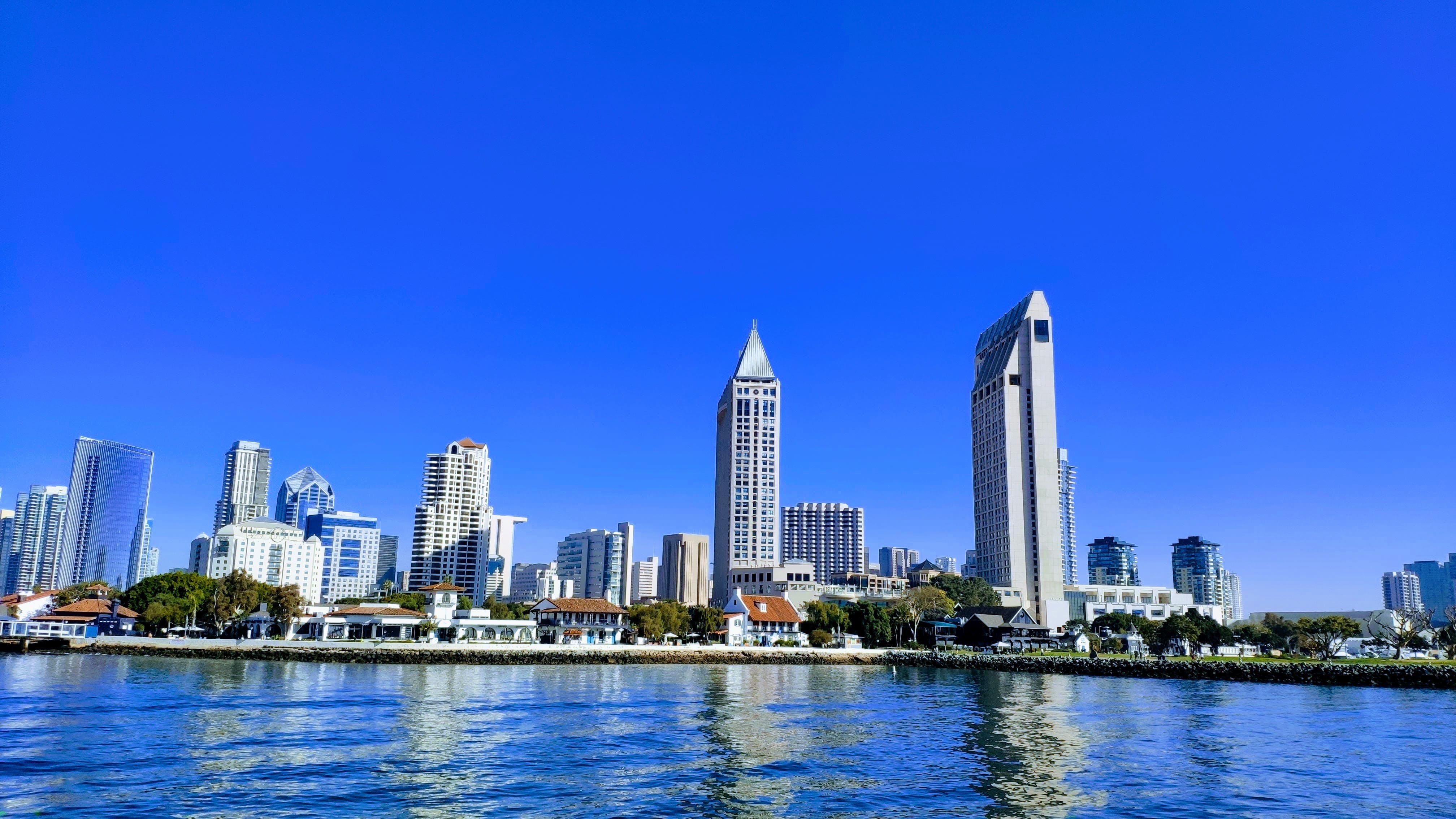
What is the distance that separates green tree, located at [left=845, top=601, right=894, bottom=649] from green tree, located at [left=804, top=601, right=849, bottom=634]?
112cm

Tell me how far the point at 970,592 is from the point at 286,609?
10877cm

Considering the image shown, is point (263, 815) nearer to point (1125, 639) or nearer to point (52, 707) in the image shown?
point (52, 707)

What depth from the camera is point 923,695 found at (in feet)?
211

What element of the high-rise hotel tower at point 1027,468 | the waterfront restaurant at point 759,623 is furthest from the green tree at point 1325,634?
the high-rise hotel tower at point 1027,468

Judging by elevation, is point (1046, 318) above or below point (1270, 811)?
above

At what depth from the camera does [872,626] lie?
125062mm

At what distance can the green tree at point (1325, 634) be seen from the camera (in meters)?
97.7

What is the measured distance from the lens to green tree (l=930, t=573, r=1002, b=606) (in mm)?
163250

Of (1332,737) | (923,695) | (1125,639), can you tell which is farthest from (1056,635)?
(1332,737)

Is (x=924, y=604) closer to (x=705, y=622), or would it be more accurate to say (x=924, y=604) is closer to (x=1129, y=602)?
(x=705, y=622)

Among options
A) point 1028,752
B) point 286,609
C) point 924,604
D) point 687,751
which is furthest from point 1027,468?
point 687,751

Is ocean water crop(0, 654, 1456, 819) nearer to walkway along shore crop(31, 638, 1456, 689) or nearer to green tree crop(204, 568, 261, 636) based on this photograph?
walkway along shore crop(31, 638, 1456, 689)

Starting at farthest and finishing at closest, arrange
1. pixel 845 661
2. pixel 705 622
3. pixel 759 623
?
pixel 759 623 < pixel 705 622 < pixel 845 661

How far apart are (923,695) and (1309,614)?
135m
